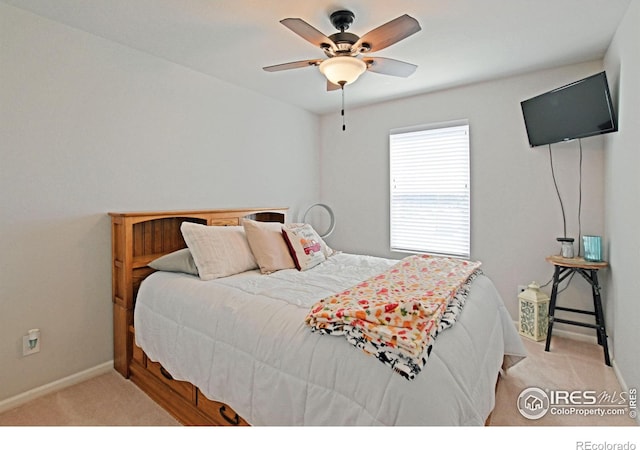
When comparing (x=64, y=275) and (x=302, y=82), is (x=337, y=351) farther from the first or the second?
(x=302, y=82)

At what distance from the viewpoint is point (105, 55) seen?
2357 millimetres

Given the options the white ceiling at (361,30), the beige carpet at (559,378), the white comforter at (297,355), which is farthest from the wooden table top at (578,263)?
the white ceiling at (361,30)

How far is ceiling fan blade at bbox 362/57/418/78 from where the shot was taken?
208 cm

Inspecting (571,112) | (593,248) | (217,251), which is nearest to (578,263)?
(593,248)

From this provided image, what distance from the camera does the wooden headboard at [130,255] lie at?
2.32m

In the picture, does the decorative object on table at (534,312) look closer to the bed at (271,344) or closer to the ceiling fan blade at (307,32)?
the bed at (271,344)

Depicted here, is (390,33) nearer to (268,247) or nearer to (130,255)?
(268,247)

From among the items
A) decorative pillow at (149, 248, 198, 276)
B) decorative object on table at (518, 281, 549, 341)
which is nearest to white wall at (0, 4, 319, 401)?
decorative pillow at (149, 248, 198, 276)

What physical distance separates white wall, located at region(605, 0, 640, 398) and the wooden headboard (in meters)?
3.00

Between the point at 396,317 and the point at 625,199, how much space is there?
6.28ft

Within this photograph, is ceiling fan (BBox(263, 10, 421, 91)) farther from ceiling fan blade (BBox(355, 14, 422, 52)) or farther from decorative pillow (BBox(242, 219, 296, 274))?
decorative pillow (BBox(242, 219, 296, 274))

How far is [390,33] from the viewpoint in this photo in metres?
1.80

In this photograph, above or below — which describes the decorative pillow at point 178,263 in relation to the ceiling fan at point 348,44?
below

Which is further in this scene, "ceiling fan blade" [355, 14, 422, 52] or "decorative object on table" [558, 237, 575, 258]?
"decorative object on table" [558, 237, 575, 258]
